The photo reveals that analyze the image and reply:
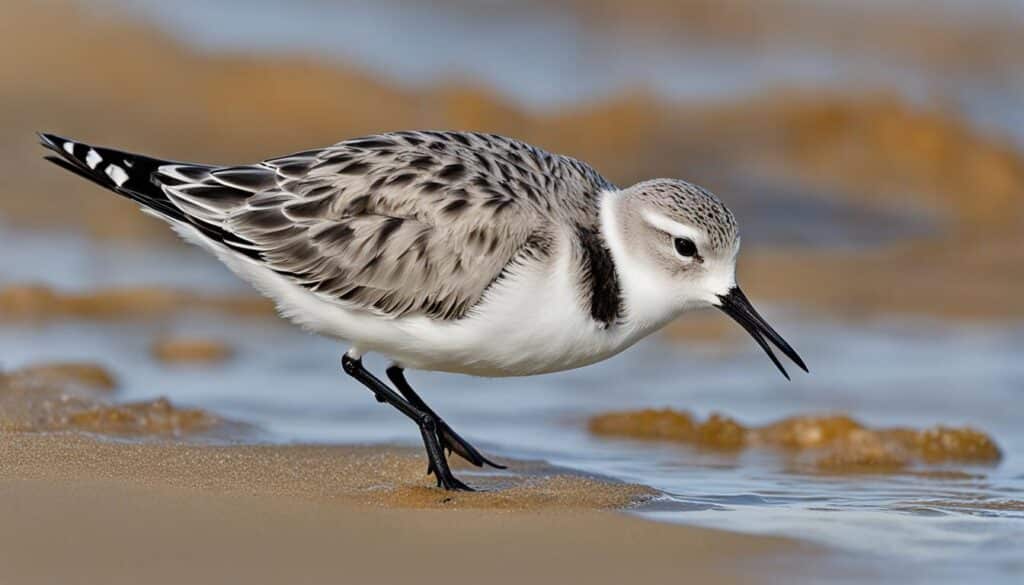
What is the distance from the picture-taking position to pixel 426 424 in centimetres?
709

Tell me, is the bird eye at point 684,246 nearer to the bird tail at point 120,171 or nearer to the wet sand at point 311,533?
the wet sand at point 311,533

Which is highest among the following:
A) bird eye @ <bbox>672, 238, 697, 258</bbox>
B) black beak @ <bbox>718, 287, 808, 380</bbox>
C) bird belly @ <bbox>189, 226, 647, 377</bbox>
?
bird eye @ <bbox>672, 238, 697, 258</bbox>

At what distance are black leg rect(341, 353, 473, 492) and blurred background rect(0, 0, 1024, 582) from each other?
0.89 metres

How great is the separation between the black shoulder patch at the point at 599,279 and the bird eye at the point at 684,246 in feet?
0.97

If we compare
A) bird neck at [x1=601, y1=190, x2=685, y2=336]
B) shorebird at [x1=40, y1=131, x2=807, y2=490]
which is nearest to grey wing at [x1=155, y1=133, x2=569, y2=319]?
shorebird at [x1=40, y1=131, x2=807, y2=490]

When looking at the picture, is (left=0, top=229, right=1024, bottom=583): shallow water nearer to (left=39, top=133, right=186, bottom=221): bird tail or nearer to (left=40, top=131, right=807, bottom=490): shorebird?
(left=40, top=131, right=807, bottom=490): shorebird

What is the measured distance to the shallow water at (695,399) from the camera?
242 inches

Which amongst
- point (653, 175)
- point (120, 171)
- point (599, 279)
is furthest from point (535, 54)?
point (599, 279)

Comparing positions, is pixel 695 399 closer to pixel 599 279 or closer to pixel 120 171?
pixel 599 279

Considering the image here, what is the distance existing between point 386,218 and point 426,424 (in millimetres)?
886

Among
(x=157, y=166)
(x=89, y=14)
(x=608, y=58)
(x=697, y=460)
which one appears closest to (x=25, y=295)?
(x=157, y=166)

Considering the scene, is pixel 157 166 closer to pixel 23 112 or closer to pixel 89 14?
pixel 23 112

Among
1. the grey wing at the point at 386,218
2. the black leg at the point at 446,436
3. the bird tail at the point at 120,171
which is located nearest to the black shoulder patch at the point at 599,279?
the grey wing at the point at 386,218

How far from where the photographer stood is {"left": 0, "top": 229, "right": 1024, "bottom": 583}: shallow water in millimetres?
6156
